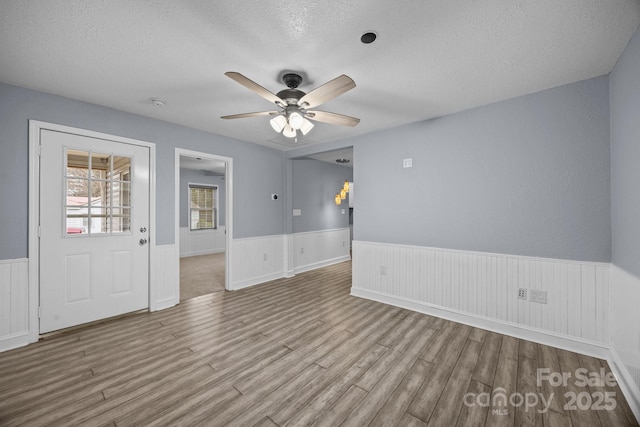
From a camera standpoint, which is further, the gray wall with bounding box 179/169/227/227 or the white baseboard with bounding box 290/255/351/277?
the gray wall with bounding box 179/169/227/227

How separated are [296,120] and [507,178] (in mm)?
2364

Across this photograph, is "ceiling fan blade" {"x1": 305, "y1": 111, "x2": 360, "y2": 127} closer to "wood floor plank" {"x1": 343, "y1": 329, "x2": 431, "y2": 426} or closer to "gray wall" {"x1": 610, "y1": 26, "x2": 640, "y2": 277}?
"gray wall" {"x1": 610, "y1": 26, "x2": 640, "y2": 277}

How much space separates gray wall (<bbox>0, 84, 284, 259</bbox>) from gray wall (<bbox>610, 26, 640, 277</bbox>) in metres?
4.39

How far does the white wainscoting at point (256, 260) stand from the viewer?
14.2 feet

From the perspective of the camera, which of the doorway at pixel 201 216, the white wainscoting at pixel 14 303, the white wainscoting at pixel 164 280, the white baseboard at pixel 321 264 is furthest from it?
the doorway at pixel 201 216

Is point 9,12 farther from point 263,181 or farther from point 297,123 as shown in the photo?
point 263,181

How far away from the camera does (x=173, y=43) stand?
188cm

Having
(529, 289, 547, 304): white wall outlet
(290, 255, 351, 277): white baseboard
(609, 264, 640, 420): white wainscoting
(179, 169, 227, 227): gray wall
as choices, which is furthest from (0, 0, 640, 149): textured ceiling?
(179, 169, 227, 227): gray wall

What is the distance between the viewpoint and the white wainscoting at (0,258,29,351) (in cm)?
243

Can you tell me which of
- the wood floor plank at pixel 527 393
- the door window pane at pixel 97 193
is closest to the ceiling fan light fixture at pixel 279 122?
the door window pane at pixel 97 193

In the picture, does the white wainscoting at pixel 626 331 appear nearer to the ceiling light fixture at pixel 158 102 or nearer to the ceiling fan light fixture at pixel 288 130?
the ceiling fan light fixture at pixel 288 130

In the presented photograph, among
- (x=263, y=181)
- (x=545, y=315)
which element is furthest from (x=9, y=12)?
(x=545, y=315)

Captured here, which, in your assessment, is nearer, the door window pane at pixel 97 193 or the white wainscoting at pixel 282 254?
the door window pane at pixel 97 193

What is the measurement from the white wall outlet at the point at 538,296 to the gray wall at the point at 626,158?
619mm
